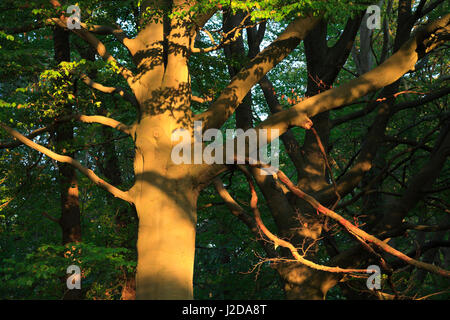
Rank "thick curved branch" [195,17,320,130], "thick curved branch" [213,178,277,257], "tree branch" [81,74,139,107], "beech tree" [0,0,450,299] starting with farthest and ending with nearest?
1. "thick curved branch" [213,178,277,257]
2. "tree branch" [81,74,139,107]
3. "thick curved branch" [195,17,320,130]
4. "beech tree" [0,0,450,299]

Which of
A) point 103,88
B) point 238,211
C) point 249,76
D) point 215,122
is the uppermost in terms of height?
point 103,88

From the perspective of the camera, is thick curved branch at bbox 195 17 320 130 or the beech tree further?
thick curved branch at bbox 195 17 320 130

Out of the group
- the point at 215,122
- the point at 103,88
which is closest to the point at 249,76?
the point at 215,122

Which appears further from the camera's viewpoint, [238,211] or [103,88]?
[238,211]

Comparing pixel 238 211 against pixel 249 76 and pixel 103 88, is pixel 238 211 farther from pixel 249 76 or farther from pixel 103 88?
pixel 103 88

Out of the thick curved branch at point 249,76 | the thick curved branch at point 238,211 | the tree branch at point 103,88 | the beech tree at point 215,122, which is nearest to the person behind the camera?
the beech tree at point 215,122

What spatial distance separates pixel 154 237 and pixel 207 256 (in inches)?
643

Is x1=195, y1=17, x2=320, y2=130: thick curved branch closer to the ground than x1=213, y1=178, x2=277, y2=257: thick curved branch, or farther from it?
farther from it

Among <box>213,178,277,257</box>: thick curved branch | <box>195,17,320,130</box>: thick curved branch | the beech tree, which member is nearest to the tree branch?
the beech tree

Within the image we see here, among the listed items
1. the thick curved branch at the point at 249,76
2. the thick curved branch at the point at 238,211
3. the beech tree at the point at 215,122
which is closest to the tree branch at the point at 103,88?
the beech tree at the point at 215,122

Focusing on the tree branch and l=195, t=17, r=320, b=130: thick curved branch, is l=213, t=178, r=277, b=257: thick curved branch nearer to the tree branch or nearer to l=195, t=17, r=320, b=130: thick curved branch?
l=195, t=17, r=320, b=130: thick curved branch

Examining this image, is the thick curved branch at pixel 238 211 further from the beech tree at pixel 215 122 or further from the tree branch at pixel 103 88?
the tree branch at pixel 103 88

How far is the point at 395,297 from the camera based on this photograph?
9141mm
